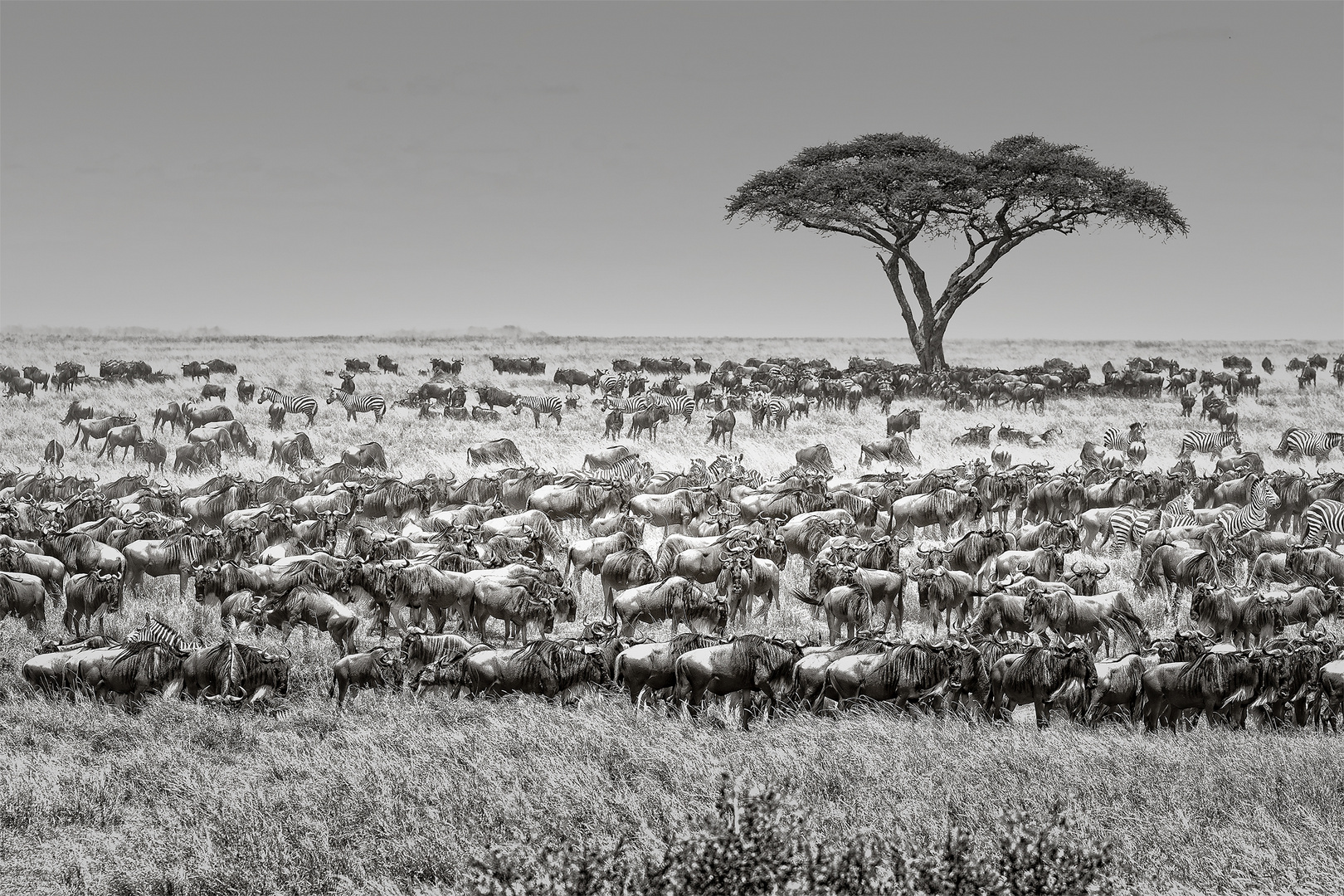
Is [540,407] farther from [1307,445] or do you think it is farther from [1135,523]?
[1307,445]

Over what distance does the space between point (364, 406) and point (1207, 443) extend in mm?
21667

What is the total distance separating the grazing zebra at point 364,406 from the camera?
2802cm

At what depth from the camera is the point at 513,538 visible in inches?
521

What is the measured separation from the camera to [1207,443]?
24.2 meters

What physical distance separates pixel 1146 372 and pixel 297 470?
3153 centimetres

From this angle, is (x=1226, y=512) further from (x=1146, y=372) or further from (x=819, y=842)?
(x=1146, y=372)

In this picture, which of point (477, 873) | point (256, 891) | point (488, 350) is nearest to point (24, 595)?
point (256, 891)

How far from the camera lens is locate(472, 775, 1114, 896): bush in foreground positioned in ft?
17.6

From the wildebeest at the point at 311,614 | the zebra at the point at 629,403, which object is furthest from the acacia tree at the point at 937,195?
the wildebeest at the point at 311,614

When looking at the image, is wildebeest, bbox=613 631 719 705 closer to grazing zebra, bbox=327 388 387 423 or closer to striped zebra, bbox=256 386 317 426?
striped zebra, bbox=256 386 317 426

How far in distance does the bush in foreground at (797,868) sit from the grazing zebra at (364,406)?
23.6 metres

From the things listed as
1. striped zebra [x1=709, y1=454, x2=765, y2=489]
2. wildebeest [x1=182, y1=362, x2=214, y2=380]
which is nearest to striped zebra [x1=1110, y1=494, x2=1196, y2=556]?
striped zebra [x1=709, y1=454, x2=765, y2=489]

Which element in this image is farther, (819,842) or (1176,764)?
(1176,764)

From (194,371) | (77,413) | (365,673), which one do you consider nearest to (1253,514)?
(365,673)
